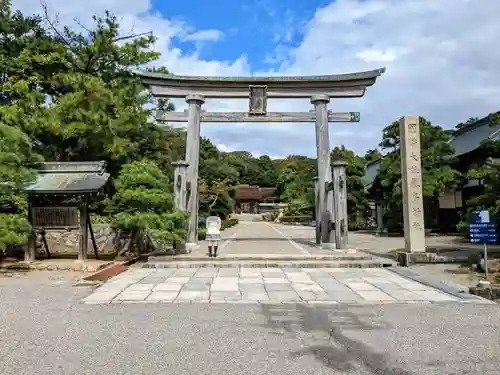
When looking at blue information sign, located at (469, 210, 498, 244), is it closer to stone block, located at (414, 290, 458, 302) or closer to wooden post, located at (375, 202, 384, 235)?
stone block, located at (414, 290, 458, 302)

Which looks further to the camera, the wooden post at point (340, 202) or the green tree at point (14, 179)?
the wooden post at point (340, 202)

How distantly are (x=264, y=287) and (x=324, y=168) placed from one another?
812 cm

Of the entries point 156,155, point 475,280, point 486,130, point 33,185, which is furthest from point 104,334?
point 486,130

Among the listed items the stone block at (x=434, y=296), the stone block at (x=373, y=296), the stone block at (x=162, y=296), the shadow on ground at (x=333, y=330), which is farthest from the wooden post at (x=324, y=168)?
the shadow on ground at (x=333, y=330)

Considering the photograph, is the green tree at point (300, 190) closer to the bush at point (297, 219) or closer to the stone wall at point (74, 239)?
the bush at point (297, 219)

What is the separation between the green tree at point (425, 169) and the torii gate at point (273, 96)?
9.38 m

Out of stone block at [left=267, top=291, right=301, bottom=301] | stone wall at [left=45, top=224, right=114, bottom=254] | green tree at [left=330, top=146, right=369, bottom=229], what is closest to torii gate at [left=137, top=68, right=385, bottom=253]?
stone wall at [left=45, top=224, right=114, bottom=254]

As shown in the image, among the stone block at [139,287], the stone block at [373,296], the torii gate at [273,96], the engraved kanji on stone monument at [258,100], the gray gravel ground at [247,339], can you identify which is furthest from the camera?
the engraved kanji on stone monument at [258,100]

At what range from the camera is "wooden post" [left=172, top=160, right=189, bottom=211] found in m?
15.0

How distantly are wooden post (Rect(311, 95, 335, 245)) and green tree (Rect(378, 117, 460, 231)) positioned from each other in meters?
9.46

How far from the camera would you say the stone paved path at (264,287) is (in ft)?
27.2

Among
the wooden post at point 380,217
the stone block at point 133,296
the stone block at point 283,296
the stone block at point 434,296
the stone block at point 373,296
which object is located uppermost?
the wooden post at point 380,217

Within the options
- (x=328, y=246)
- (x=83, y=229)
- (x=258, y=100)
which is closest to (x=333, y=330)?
(x=83, y=229)

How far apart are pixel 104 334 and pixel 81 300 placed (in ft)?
8.65
